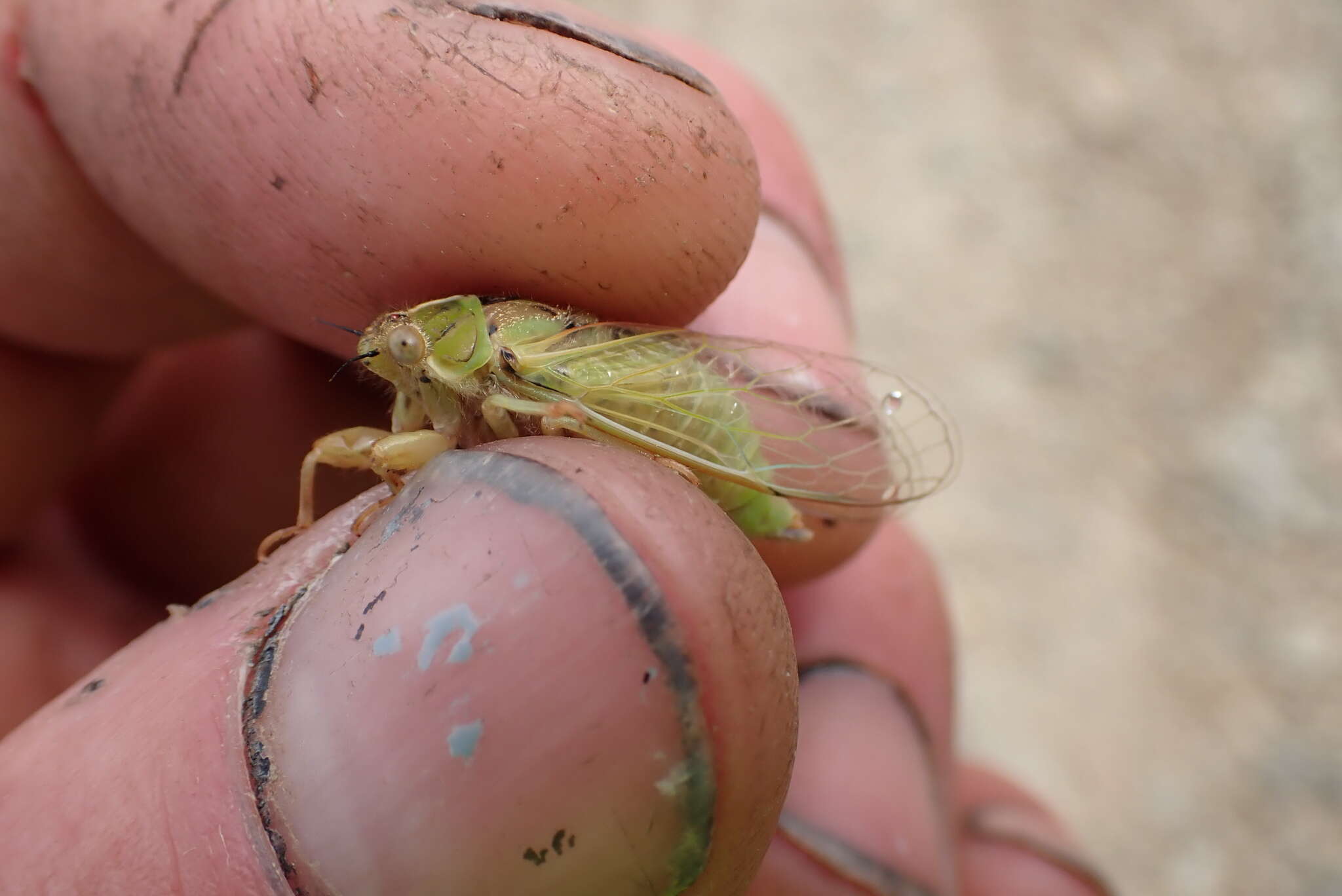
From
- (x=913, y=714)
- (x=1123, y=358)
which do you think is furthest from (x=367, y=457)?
(x=1123, y=358)

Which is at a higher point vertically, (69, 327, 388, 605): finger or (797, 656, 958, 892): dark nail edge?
(69, 327, 388, 605): finger

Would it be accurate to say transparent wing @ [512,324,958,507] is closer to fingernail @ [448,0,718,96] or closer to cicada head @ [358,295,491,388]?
cicada head @ [358,295,491,388]

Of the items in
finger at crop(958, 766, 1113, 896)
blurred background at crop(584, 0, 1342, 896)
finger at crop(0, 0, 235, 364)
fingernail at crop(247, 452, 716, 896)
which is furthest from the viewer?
blurred background at crop(584, 0, 1342, 896)

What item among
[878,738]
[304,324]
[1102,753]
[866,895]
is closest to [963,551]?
[1102,753]

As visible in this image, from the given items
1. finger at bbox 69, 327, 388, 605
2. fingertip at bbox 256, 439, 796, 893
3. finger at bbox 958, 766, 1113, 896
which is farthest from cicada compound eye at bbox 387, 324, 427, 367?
finger at bbox 958, 766, 1113, 896

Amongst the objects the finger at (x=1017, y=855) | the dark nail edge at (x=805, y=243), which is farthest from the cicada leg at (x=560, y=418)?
the finger at (x=1017, y=855)

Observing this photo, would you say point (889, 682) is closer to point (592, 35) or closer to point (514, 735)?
point (514, 735)
